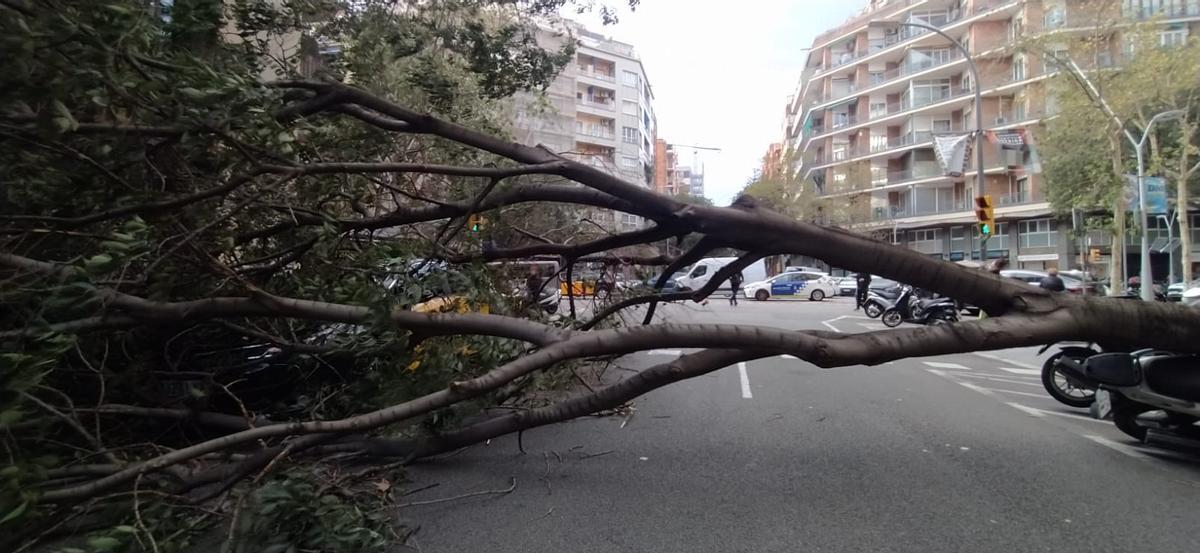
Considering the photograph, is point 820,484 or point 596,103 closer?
point 820,484

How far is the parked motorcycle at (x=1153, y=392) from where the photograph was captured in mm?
5109

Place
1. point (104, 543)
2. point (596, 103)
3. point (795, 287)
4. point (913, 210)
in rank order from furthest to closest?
point (596, 103), point (913, 210), point (795, 287), point (104, 543)

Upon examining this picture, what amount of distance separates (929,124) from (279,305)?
52.0 metres

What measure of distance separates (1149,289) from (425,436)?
2378 cm

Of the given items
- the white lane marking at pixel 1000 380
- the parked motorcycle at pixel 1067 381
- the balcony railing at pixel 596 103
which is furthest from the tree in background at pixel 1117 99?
the balcony railing at pixel 596 103

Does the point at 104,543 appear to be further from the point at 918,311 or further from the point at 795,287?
the point at 795,287

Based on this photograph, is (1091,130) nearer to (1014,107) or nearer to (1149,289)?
A: (1149,289)

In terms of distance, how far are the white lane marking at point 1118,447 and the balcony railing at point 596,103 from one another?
56.3m

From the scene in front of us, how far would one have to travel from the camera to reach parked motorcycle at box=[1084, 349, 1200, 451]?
5109 millimetres

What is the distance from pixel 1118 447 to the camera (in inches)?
230

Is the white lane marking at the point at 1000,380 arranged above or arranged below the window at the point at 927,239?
below

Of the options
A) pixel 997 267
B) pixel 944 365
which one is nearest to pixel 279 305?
pixel 997 267

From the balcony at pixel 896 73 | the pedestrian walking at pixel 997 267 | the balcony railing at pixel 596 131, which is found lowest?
the pedestrian walking at pixel 997 267

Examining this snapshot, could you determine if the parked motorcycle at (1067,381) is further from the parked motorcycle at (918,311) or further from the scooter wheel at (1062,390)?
the parked motorcycle at (918,311)
